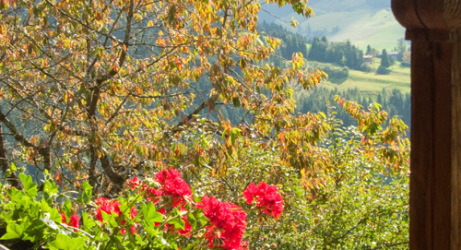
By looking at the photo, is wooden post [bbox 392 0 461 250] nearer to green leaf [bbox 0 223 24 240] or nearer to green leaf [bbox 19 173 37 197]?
green leaf [bbox 0 223 24 240]

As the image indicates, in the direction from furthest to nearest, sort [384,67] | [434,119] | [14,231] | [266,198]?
[384,67] < [266,198] < [14,231] < [434,119]

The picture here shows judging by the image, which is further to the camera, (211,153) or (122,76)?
(122,76)

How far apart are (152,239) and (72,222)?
0.37m

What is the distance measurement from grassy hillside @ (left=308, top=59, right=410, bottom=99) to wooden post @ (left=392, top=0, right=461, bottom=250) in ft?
289

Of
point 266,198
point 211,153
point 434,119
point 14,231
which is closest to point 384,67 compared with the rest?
point 211,153

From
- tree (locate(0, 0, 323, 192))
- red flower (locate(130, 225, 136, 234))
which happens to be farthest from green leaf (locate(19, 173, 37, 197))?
tree (locate(0, 0, 323, 192))

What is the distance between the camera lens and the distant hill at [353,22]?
140m

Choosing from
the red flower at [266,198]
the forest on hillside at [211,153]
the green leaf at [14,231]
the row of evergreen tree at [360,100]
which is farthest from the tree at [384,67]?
the green leaf at [14,231]

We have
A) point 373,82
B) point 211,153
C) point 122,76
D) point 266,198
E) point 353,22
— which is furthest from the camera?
point 353,22

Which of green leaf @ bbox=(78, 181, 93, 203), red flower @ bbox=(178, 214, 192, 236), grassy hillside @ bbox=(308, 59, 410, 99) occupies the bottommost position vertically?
red flower @ bbox=(178, 214, 192, 236)

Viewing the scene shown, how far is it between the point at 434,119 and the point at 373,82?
94.2m

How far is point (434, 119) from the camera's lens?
861 mm

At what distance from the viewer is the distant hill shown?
140 metres

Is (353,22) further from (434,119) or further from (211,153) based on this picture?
(434,119)
